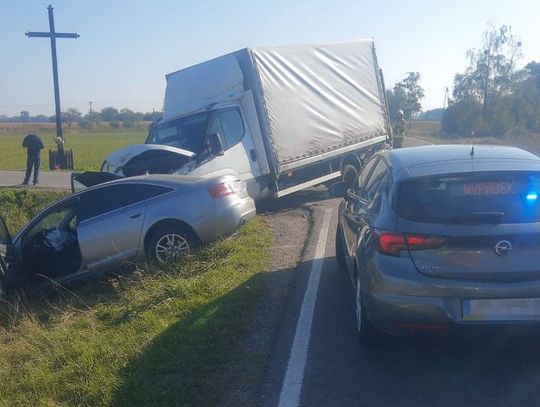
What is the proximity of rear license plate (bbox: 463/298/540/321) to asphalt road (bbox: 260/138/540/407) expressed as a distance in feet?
0.61

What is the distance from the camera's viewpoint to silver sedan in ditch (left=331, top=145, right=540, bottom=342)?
434cm

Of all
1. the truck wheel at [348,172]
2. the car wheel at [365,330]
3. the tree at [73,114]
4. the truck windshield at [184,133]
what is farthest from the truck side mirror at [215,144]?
the tree at [73,114]

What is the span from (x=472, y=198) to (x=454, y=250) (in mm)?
474

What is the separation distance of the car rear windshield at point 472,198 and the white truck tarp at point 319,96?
26.7ft

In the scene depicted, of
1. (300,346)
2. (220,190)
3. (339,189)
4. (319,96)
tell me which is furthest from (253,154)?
(300,346)

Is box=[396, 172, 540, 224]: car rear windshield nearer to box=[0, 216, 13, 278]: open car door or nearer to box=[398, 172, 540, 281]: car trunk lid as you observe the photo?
box=[398, 172, 540, 281]: car trunk lid

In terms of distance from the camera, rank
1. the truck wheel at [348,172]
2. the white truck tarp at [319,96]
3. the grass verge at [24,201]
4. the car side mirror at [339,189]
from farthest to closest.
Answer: the grass verge at [24,201], the truck wheel at [348,172], the white truck tarp at [319,96], the car side mirror at [339,189]

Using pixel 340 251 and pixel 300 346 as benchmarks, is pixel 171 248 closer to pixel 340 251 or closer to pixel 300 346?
pixel 340 251

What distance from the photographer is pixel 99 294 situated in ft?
27.6

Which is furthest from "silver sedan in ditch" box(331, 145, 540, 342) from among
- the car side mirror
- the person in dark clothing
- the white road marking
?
the person in dark clothing

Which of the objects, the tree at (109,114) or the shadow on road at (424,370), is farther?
the tree at (109,114)

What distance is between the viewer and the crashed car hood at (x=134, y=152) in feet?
37.5

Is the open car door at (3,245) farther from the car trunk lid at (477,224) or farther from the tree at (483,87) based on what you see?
the tree at (483,87)

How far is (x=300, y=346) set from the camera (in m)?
5.25
